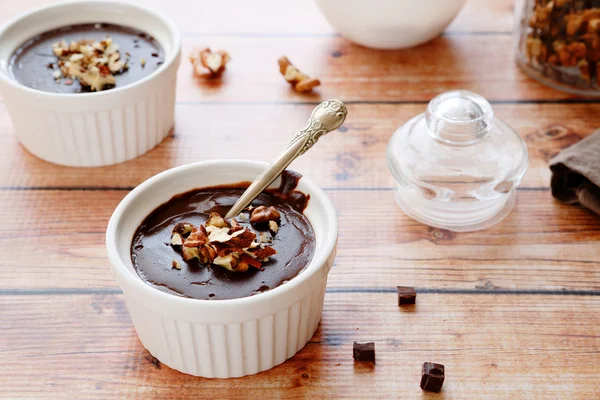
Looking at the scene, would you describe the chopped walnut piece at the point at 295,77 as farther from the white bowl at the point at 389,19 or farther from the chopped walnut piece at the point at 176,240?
the chopped walnut piece at the point at 176,240

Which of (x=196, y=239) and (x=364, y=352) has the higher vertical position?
(x=196, y=239)

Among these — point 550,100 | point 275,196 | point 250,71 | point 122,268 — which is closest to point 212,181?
point 275,196

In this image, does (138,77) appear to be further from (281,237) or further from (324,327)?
(324,327)

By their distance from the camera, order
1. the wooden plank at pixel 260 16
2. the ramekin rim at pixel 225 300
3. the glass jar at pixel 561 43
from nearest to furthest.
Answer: the ramekin rim at pixel 225 300, the glass jar at pixel 561 43, the wooden plank at pixel 260 16

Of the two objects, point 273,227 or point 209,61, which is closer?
point 273,227

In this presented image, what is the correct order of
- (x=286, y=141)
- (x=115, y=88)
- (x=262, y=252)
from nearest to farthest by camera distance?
1. (x=262, y=252)
2. (x=115, y=88)
3. (x=286, y=141)

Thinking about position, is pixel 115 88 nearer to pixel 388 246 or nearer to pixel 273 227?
pixel 273 227

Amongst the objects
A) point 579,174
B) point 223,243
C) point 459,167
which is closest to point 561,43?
point 579,174

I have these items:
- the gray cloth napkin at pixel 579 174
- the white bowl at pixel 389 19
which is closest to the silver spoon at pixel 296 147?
the gray cloth napkin at pixel 579 174
